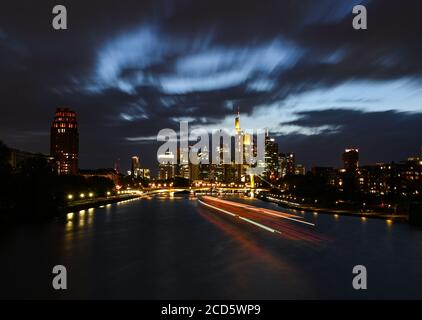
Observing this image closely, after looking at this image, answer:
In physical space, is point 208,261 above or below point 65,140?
Result: below

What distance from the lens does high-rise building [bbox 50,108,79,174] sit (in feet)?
564

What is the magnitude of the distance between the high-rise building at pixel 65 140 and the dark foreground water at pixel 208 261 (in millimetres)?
142586

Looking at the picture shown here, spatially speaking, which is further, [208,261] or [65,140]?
[65,140]

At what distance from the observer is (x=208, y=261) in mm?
23125

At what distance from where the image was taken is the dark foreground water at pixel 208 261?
17.2 m

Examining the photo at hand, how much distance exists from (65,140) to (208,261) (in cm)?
16034

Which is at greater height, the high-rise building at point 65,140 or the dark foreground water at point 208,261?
the high-rise building at point 65,140

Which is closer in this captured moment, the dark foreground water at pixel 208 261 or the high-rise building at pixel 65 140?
the dark foreground water at pixel 208 261

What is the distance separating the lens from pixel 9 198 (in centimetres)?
3878

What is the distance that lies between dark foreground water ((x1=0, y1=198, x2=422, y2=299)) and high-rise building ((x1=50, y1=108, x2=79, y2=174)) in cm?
14259

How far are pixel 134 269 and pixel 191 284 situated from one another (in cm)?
402

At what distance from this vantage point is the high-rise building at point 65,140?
17200 centimetres
